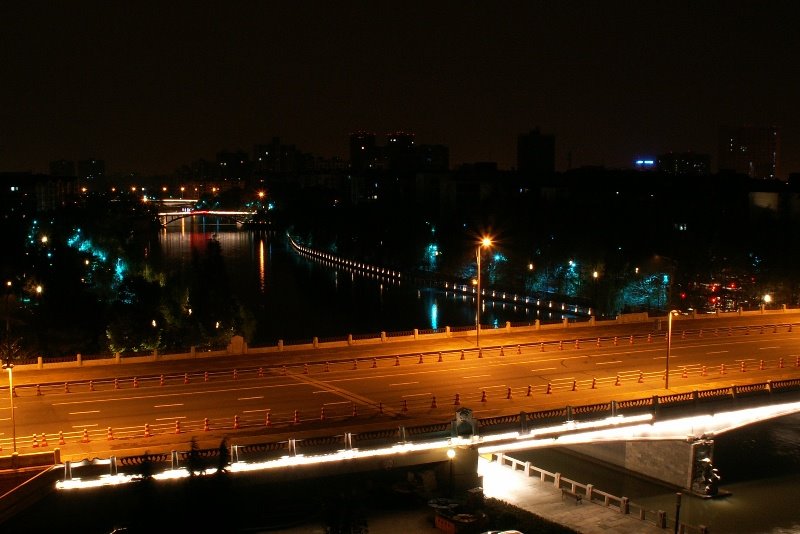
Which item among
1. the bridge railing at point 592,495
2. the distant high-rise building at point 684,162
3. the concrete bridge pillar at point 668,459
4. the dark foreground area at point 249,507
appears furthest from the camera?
the distant high-rise building at point 684,162

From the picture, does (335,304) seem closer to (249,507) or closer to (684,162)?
(249,507)

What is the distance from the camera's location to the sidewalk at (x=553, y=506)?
26.1 m

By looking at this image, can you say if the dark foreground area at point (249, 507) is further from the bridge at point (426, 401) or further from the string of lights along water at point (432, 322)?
the string of lights along water at point (432, 322)

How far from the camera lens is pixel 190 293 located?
5372 centimetres

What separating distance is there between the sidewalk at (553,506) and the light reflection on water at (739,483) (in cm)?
234

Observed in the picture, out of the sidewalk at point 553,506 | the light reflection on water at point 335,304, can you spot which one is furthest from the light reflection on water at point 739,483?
the light reflection on water at point 335,304

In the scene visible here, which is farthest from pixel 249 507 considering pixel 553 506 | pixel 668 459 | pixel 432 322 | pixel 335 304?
pixel 335 304

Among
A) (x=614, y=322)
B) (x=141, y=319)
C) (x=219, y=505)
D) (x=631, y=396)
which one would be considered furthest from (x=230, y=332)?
(x=219, y=505)

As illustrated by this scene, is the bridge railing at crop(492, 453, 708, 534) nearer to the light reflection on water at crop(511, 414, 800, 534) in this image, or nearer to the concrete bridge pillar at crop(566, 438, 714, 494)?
the light reflection on water at crop(511, 414, 800, 534)

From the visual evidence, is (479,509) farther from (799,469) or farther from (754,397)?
(799,469)

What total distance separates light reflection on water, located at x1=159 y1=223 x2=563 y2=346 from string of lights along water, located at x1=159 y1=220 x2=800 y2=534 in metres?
0.08

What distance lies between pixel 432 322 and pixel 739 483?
34.8 m

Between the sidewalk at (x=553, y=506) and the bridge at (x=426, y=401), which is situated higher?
the bridge at (x=426, y=401)

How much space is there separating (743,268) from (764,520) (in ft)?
120
